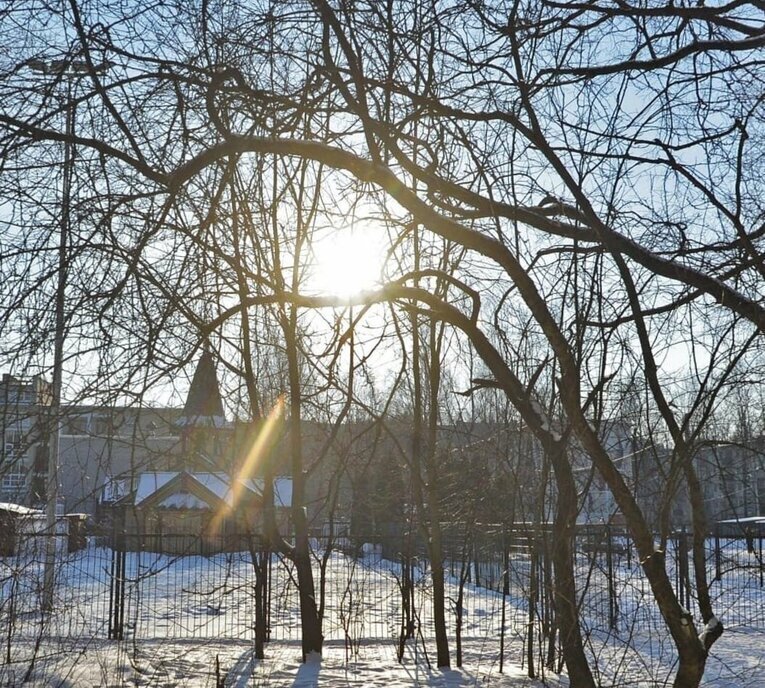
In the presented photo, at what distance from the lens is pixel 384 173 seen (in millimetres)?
4984

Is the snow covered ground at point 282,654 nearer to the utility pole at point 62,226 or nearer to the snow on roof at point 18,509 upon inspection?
the snow on roof at point 18,509

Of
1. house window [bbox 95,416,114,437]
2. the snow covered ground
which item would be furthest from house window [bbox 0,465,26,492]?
the snow covered ground

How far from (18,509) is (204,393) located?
4.87ft

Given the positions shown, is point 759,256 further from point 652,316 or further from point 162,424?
point 162,424

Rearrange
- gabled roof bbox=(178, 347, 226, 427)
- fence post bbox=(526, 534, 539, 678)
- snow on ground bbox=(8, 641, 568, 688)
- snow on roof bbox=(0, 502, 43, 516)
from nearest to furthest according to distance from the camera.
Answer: fence post bbox=(526, 534, 539, 678)
snow on roof bbox=(0, 502, 43, 516)
gabled roof bbox=(178, 347, 226, 427)
snow on ground bbox=(8, 641, 568, 688)

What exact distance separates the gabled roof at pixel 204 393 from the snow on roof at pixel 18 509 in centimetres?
121

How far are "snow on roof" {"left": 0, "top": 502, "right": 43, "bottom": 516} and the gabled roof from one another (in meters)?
1.21

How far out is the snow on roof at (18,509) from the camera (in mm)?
5828

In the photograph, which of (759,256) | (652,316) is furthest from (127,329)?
(759,256)

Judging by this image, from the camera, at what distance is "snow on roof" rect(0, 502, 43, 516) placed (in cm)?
583

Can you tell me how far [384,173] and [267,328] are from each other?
3599mm

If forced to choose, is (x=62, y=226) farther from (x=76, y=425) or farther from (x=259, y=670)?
(x=259, y=670)

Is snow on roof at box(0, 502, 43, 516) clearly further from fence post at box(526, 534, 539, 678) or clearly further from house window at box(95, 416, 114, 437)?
fence post at box(526, 534, 539, 678)

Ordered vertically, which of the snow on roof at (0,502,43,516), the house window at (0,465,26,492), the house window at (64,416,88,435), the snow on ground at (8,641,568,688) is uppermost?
the house window at (64,416,88,435)
